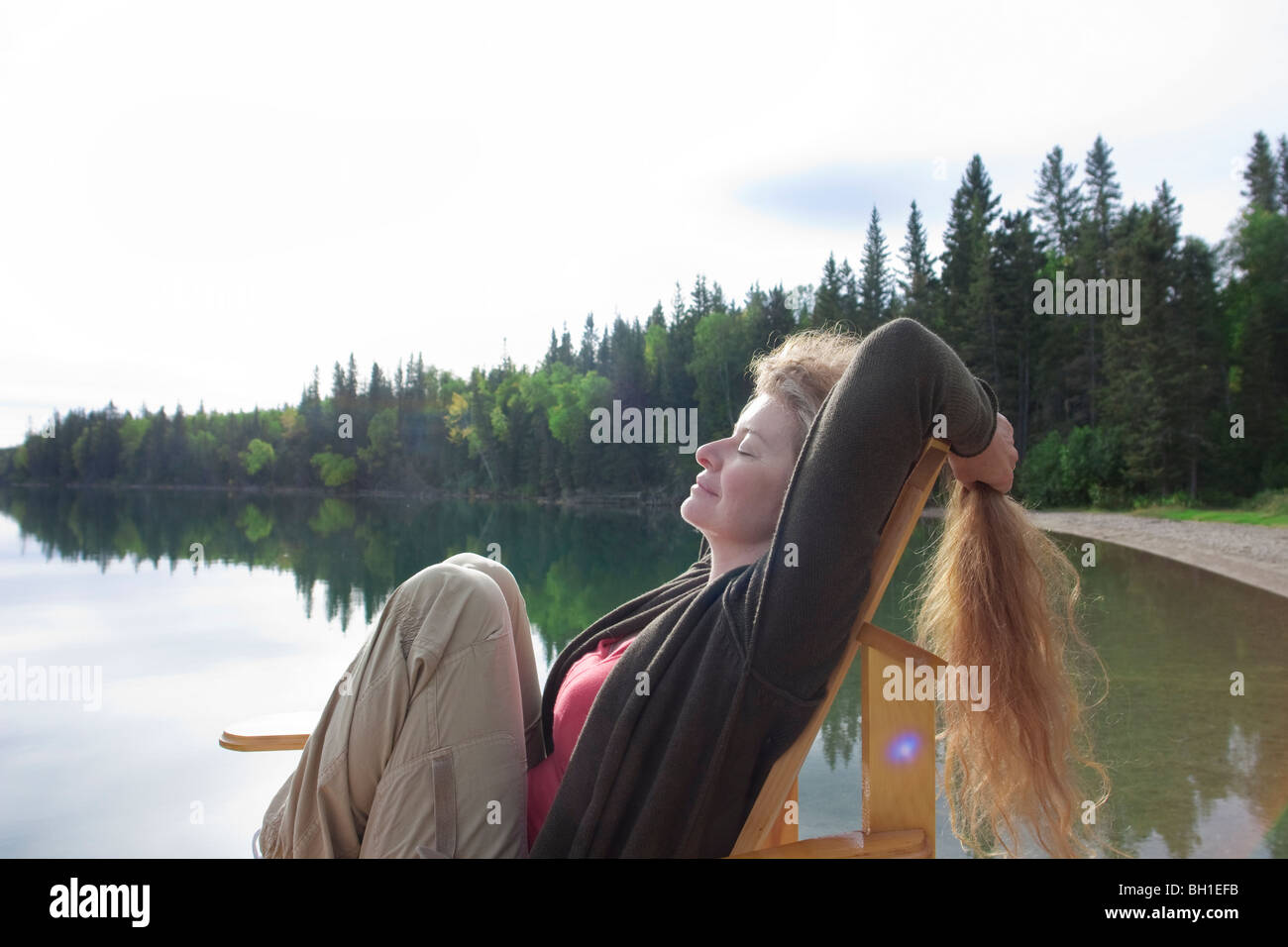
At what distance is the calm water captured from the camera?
4.67 m

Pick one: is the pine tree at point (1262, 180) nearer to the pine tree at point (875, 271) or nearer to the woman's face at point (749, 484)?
the pine tree at point (875, 271)

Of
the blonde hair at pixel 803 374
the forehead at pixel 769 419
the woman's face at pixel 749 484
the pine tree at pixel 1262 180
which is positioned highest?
the pine tree at pixel 1262 180

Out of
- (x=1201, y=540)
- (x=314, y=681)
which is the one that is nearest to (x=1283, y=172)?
(x=1201, y=540)

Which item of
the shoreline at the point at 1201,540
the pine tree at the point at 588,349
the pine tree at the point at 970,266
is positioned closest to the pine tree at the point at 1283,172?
the pine tree at the point at 970,266

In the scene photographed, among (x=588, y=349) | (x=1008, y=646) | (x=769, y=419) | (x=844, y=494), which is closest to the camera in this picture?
(x=844, y=494)

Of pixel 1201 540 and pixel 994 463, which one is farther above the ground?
pixel 994 463

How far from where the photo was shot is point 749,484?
1.79 meters

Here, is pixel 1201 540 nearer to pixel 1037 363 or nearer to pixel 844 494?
pixel 1037 363

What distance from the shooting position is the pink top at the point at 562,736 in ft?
5.59

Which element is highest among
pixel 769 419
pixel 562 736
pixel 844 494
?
pixel 769 419

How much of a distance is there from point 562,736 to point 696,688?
16.3 inches

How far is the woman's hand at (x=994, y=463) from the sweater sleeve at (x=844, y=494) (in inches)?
6.7
